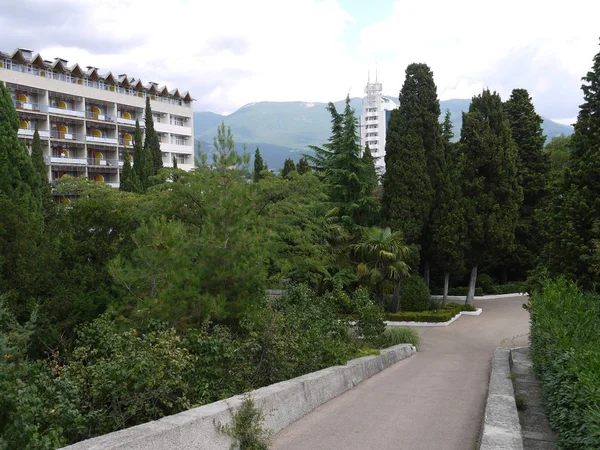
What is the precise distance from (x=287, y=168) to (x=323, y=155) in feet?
48.1

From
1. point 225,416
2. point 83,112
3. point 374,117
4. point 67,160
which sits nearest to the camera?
point 225,416

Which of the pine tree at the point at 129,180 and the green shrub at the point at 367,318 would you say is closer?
the green shrub at the point at 367,318

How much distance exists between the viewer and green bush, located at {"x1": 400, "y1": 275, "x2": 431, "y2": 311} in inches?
1131

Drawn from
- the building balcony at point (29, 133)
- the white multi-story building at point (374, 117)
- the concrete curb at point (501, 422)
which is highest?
the white multi-story building at point (374, 117)

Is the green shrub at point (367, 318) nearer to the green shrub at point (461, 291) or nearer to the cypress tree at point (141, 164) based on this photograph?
the green shrub at point (461, 291)

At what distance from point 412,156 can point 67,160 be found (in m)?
31.4

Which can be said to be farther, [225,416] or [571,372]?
[571,372]

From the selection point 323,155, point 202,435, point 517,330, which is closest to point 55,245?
point 202,435

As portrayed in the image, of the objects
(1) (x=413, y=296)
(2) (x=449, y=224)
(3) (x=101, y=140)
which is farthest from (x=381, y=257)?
(3) (x=101, y=140)

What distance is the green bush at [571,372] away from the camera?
4.44m

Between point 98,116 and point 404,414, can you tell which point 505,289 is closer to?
point 404,414

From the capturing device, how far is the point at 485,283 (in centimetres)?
3566

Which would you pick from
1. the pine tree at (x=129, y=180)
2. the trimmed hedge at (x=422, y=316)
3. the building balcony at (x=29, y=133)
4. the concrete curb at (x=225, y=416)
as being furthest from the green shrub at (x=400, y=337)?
the building balcony at (x=29, y=133)

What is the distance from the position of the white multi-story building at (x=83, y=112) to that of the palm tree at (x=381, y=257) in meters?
24.0
